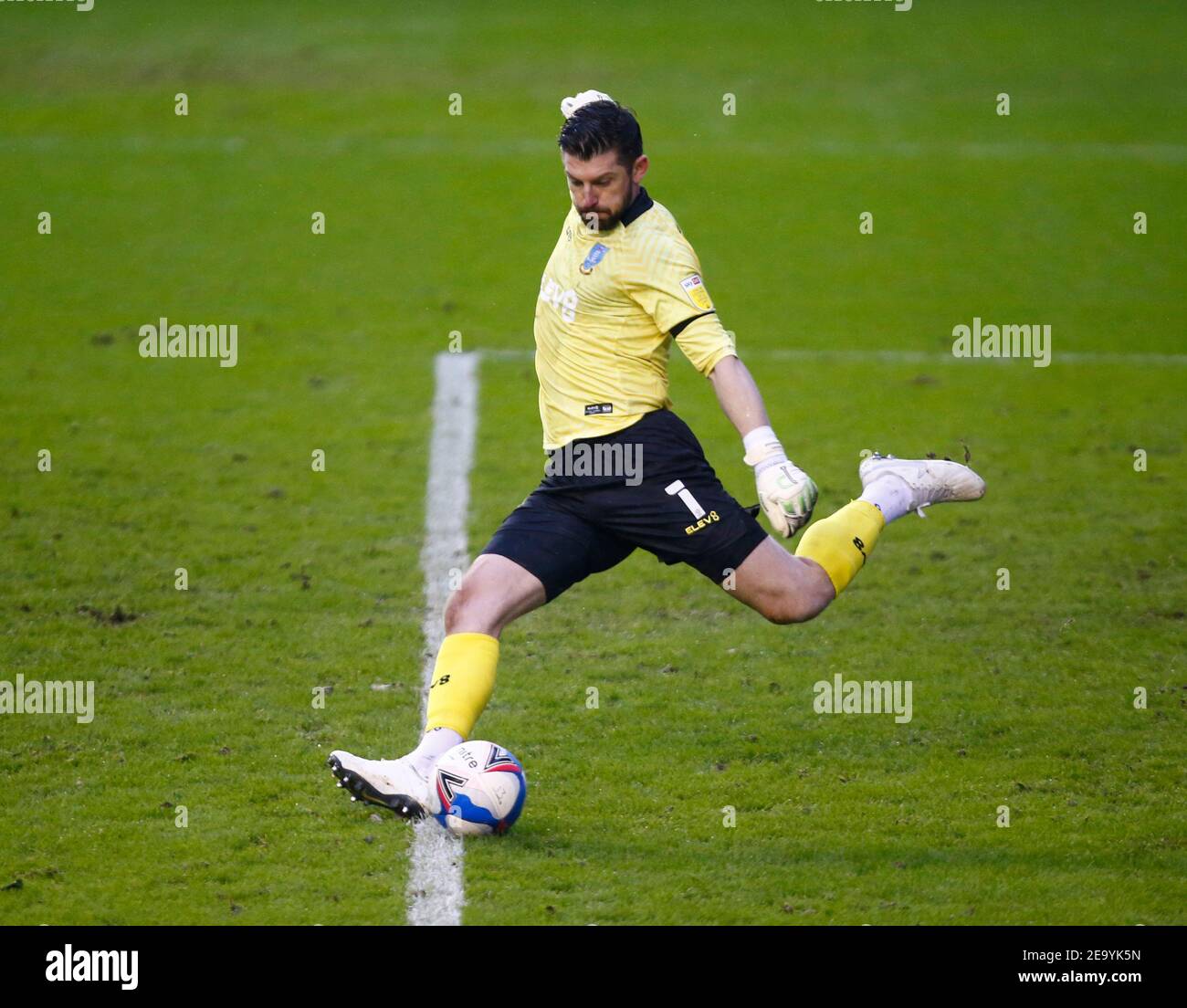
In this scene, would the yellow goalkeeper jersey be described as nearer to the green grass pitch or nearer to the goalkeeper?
the goalkeeper

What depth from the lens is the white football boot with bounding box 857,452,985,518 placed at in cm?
636

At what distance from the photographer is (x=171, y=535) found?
865 cm

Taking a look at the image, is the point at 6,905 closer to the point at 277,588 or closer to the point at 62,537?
the point at 277,588

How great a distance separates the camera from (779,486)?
5.00m

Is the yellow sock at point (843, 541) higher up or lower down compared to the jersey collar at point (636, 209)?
lower down

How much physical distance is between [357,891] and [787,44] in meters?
21.4

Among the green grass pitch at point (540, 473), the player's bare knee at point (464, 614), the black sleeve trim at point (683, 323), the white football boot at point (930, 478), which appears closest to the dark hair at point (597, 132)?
the black sleeve trim at point (683, 323)

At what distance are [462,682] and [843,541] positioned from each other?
158cm

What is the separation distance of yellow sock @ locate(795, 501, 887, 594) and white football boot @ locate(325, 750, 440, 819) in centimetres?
167

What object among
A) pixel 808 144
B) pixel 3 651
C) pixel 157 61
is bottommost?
pixel 3 651

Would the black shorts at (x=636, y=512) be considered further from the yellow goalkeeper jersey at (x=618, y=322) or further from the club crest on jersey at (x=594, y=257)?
the club crest on jersey at (x=594, y=257)

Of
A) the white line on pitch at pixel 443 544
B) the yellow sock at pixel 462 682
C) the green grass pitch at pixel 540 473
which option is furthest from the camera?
the yellow sock at pixel 462 682

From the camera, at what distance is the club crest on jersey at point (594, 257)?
5453 mm

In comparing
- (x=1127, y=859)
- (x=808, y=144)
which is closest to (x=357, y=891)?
(x=1127, y=859)
